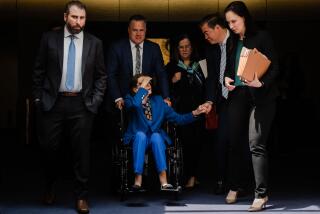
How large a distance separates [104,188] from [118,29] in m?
5.45

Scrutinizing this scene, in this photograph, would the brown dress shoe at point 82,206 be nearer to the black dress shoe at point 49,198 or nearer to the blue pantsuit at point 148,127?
the black dress shoe at point 49,198

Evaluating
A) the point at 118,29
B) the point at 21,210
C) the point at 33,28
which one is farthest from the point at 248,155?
the point at 33,28

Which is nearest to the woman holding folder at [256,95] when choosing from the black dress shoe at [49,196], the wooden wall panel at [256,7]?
the black dress shoe at [49,196]

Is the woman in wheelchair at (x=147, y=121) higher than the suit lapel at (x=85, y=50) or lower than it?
lower

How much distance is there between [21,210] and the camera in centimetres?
574

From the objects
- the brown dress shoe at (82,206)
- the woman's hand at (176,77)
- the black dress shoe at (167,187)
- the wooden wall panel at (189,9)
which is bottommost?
the brown dress shoe at (82,206)

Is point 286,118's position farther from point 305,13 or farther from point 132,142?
point 132,142

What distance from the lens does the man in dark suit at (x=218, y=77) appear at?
6.46 m

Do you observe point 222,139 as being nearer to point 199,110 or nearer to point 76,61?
point 199,110

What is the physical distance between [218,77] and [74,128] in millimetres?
1573

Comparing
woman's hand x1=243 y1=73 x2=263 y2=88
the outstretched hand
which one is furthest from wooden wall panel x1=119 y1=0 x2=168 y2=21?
woman's hand x1=243 y1=73 x2=263 y2=88

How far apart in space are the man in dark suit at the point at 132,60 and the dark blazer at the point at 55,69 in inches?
24.7

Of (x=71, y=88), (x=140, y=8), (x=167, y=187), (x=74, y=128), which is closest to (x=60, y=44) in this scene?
(x=71, y=88)

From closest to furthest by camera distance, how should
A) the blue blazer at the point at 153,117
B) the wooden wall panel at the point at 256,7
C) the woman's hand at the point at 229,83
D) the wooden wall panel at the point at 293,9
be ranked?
the woman's hand at the point at 229,83 → the blue blazer at the point at 153,117 → the wooden wall panel at the point at 256,7 → the wooden wall panel at the point at 293,9
